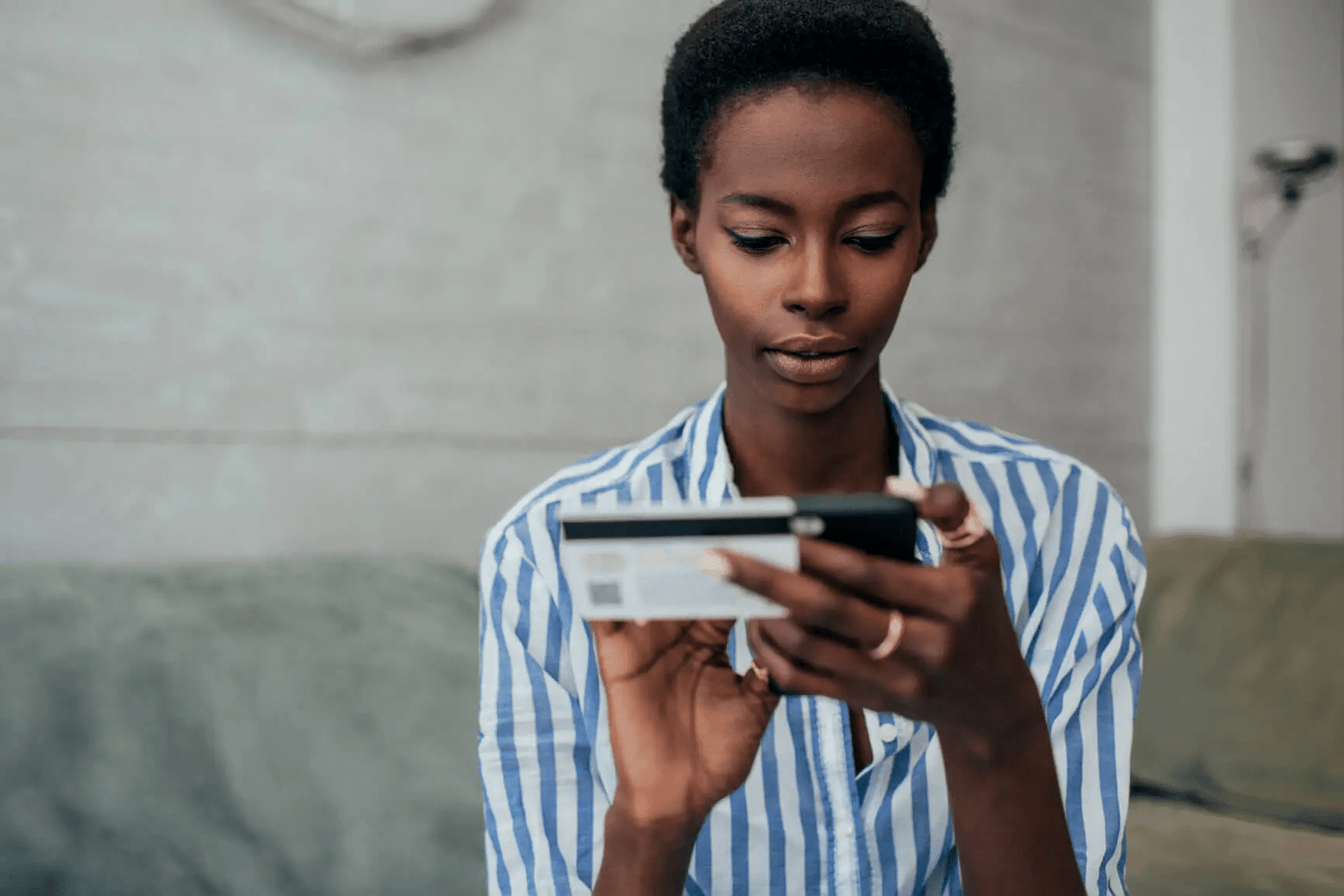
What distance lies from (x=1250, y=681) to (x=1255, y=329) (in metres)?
1.27

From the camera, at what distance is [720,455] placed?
978mm

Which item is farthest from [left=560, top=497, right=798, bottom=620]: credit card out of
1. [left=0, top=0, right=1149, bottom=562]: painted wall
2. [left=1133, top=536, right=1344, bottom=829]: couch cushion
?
[left=1133, top=536, right=1344, bottom=829]: couch cushion

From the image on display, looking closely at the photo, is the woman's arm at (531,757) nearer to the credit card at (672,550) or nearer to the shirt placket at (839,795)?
the shirt placket at (839,795)

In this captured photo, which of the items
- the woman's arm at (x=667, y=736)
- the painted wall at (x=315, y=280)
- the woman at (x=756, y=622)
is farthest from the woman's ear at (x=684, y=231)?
the painted wall at (x=315, y=280)

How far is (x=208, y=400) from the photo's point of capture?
146 cm

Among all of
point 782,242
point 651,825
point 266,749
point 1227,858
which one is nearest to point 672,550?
point 651,825

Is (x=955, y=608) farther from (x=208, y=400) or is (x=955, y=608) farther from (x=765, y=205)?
(x=208, y=400)

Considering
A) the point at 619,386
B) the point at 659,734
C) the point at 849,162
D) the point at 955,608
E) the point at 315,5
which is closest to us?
the point at 955,608

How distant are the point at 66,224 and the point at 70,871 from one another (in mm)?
746

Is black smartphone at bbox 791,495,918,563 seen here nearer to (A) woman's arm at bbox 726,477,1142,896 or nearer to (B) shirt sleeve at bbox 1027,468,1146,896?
(A) woman's arm at bbox 726,477,1142,896

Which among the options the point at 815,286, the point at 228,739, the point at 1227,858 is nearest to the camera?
the point at 815,286

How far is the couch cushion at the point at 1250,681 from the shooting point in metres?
1.65

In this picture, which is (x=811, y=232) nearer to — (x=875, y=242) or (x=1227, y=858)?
(x=875, y=242)

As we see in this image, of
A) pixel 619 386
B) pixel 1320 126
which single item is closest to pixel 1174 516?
pixel 1320 126
